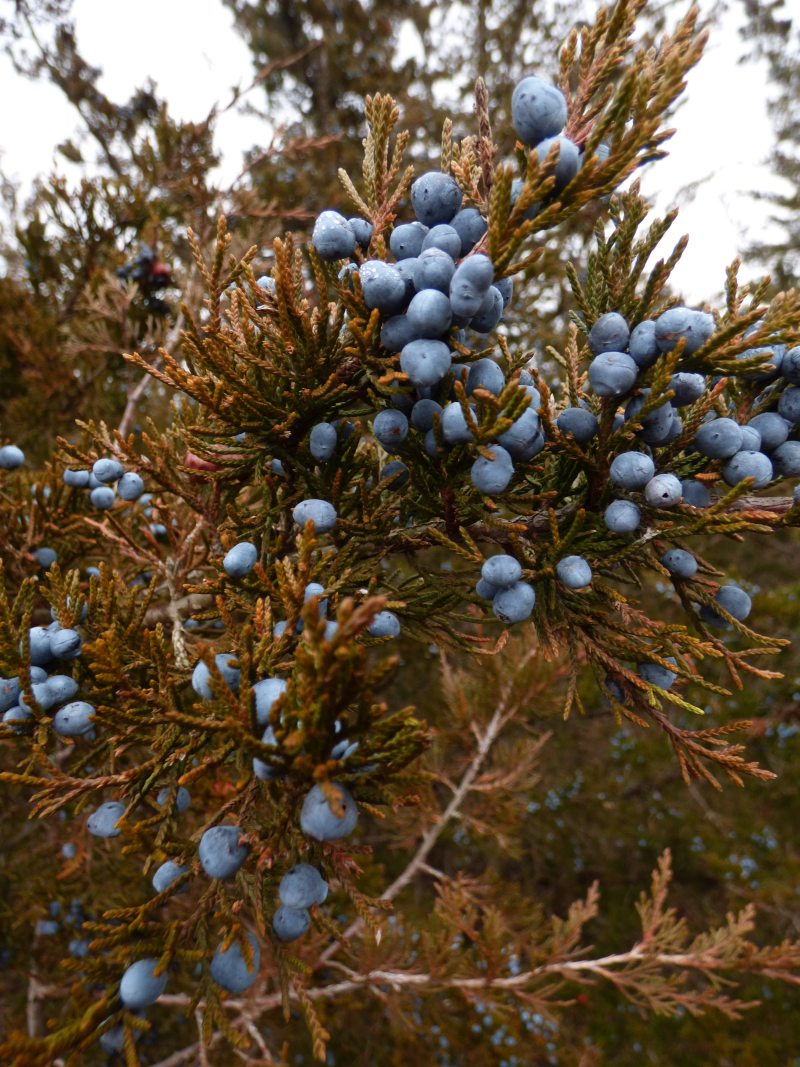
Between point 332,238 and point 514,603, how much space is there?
0.80 meters

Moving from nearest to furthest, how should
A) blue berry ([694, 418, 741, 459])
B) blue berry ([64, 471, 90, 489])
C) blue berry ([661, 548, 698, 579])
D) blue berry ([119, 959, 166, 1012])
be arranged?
blue berry ([119, 959, 166, 1012]) → blue berry ([694, 418, 741, 459]) → blue berry ([661, 548, 698, 579]) → blue berry ([64, 471, 90, 489])

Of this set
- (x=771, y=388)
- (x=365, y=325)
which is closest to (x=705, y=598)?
(x=771, y=388)

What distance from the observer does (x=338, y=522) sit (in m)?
1.26

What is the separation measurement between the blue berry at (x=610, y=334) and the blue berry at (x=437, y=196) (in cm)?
36

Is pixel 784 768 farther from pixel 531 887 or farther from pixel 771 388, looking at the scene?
pixel 771 388

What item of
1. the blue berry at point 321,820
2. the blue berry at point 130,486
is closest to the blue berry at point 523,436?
the blue berry at point 321,820

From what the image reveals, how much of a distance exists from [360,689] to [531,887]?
6861 mm

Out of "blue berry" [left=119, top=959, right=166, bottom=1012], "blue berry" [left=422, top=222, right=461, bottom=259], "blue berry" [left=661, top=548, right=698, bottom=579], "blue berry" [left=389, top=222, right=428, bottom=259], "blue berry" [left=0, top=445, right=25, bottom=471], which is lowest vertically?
"blue berry" [left=119, top=959, right=166, bottom=1012]

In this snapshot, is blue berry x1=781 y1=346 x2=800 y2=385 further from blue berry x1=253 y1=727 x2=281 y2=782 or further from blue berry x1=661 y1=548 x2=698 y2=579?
blue berry x1=253 y1=727 x2=281 y2=782

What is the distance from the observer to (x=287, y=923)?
43.6 inches

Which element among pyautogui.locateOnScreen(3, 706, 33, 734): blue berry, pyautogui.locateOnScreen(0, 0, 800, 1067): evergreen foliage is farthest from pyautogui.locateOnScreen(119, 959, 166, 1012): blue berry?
pyautogui.locateOnScreen(3, 706, 33, 734): blue berry

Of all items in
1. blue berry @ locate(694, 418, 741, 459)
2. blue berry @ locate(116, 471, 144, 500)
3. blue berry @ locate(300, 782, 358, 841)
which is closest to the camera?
blue berry @ locate(300, 782, 358, 841)

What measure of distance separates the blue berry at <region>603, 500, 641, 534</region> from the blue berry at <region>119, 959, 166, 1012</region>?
1.12m

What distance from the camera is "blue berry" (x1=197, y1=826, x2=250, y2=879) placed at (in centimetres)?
102
